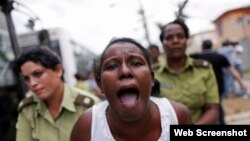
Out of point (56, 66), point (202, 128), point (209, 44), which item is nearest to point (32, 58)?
point (56, 66)

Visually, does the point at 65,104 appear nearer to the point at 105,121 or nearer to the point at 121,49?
the point at 105,121

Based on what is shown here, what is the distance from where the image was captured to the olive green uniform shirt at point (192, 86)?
295 cm

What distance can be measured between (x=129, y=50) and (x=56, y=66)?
1247 millimetres

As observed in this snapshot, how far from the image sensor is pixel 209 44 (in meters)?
6.25

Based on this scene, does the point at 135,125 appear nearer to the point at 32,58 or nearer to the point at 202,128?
the point at 202,128

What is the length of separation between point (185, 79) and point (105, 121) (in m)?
1.42

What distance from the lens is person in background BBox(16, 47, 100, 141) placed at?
101 inches

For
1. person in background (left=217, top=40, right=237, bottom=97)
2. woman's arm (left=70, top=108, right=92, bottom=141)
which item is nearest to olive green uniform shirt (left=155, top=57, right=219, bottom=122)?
woman's arm (left=70, top=108, right=92, bottom=141)

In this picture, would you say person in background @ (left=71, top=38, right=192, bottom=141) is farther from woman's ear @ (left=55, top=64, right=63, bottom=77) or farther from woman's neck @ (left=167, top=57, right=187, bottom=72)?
woman's neck @ (left=167, top=57, right=187, bottom=72)

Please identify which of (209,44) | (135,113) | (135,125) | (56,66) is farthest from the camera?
(209,44)

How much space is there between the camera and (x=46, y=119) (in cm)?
261

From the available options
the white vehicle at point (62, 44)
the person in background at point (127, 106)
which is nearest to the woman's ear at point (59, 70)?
the person in background at point (127, 106)

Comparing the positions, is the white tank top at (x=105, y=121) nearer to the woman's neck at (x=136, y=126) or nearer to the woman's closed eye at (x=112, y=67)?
the woman's neck at (x=136, y=126)

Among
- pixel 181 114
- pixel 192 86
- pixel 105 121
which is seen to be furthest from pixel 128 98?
pixel 192 86
